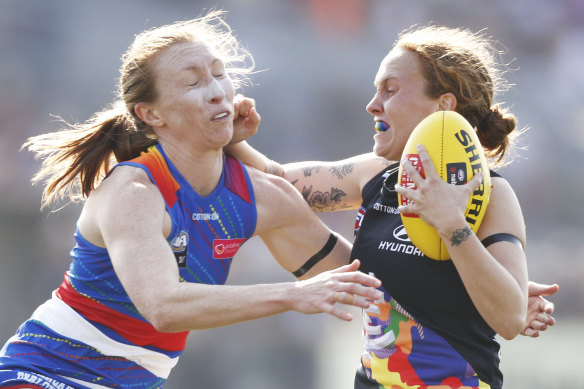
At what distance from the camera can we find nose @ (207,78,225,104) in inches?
114

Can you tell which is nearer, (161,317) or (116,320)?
(161,317)

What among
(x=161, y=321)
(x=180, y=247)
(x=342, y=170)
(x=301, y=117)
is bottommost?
(x=301, y=117)

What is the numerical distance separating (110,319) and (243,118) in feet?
3.43

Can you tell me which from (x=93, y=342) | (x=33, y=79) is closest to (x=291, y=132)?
(x=33, y=79)

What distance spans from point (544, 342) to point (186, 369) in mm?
3420

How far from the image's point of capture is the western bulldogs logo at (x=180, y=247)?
282cm

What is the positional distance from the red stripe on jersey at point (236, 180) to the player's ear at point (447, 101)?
0.89 metres

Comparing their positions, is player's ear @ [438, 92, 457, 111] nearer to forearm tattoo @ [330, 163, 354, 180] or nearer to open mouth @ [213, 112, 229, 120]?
forearm tattoo @ [330, 163, 354, 180]

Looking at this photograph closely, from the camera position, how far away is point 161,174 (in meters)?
2.85

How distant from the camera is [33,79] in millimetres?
7246

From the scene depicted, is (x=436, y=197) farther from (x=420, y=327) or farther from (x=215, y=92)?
(x=215, y=92)

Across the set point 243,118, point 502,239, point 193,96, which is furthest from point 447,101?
point 193,96

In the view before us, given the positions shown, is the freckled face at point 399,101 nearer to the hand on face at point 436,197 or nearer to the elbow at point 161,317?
the hand on face at point 436,197

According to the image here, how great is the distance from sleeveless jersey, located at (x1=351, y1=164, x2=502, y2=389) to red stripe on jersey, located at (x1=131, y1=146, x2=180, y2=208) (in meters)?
0.82
